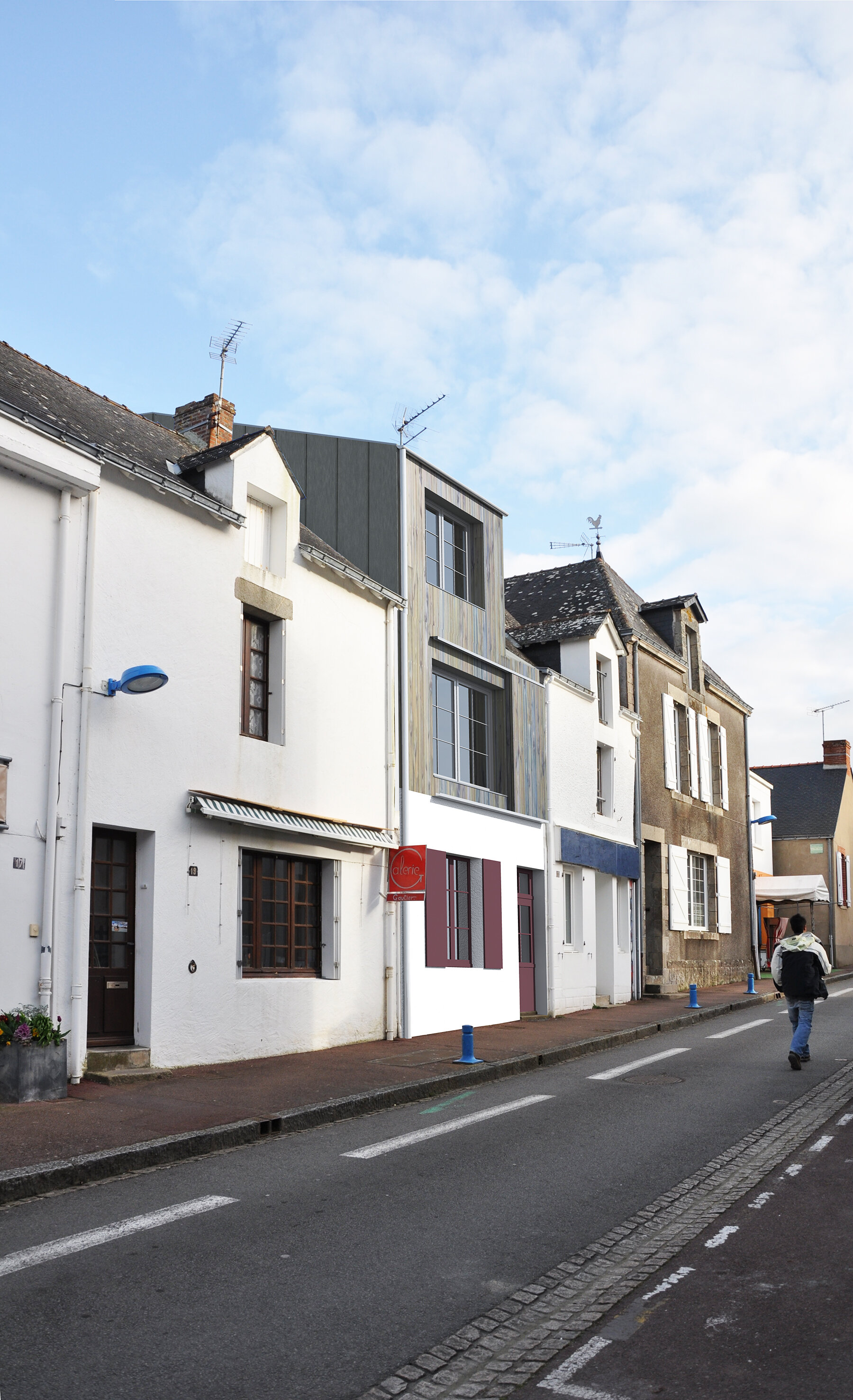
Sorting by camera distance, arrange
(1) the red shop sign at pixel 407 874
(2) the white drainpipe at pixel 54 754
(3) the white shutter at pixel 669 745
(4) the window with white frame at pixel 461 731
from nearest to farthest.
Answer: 1. (2) the white drainpipe at pixel 54 754
2. (1) the red shop sign at pixel 407 874
3. (4) the window with white frame at pixel 461 731
4. (3) the white shutter at pixel 669 745

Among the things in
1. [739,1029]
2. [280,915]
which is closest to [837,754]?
[739,1029]

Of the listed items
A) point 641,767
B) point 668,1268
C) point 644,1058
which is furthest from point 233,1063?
point 641,767

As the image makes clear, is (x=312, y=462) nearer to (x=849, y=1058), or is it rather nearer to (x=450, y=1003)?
(x=450, y=1003)

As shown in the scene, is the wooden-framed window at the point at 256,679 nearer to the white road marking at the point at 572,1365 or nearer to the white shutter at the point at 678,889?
the white road marking at the point at 572,1365

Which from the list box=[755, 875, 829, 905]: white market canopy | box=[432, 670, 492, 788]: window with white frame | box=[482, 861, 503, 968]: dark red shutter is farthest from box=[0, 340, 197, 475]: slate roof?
box=[755, 875, 829, 905]: white market canopy

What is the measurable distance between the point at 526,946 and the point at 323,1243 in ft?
47.0

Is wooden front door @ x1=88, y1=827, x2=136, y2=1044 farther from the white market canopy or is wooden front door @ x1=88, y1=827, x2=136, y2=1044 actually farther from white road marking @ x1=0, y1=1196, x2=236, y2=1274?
the white market canopy

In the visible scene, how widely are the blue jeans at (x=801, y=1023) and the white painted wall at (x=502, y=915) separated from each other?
17.2 ft

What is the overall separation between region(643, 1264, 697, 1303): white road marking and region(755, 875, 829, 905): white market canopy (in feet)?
100

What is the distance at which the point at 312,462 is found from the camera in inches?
680

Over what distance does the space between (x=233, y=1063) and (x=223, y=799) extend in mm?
2759

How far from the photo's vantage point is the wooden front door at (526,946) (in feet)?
63.6

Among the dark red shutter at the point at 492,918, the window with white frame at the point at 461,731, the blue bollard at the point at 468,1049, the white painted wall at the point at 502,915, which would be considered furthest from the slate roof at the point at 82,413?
the dark red shutter at the point at 492,918

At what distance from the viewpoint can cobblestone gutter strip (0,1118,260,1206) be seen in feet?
22.4
